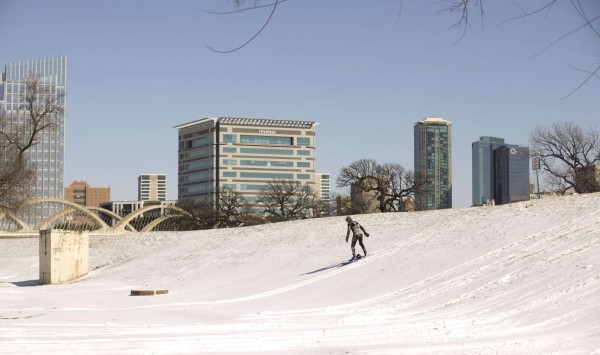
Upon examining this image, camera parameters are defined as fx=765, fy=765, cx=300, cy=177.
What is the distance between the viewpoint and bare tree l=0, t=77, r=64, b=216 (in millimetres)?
57094

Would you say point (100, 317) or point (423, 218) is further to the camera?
point (423, 218)

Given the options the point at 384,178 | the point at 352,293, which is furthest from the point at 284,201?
the point at 352,293

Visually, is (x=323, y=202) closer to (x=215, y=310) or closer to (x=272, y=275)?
(x=272, y=275)

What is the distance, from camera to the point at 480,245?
30922 millimetres

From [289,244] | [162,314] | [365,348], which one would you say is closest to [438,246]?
[289,244]

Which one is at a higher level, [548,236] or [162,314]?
[548,236]

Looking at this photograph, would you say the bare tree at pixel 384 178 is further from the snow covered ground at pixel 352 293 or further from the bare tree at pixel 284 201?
the snow covered ground at pixel 352 293

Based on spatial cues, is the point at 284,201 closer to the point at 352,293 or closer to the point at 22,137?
the point at 22,137

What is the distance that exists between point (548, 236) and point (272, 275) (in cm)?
1212

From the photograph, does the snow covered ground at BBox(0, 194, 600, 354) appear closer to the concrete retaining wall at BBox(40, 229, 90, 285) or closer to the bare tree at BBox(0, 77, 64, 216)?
the concrete retaining wall at BBox(40, 229, 90, 285)

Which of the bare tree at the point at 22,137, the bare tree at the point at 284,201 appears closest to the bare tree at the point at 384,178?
the bare tree at the point at 284,201

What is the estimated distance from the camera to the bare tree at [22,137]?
5709 centimetres

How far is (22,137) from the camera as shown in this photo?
2359 inches

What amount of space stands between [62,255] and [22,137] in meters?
21.0
